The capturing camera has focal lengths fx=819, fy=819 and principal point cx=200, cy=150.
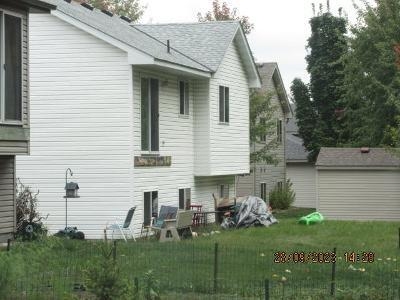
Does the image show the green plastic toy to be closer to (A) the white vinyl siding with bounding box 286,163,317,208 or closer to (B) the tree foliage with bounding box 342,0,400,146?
(B) the tree foliage with bounding box 342,0,400,146

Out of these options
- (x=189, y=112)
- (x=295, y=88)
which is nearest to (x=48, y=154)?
(x=189, y=112)

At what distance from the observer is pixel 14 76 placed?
1698 cm

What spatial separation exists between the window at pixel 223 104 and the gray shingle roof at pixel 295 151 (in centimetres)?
2163

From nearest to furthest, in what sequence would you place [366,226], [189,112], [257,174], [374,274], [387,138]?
[374,274], [366,226], [189,112], [387,138], [257,174]

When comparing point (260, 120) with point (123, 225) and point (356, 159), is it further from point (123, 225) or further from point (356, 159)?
point (123, 225)

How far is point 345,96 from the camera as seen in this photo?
4194 cm

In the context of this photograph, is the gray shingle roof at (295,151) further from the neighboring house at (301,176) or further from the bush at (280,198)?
the bush at (280,198)

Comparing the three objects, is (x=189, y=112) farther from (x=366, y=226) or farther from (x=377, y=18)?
(x=377, y=18)

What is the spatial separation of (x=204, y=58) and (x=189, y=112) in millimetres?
2004

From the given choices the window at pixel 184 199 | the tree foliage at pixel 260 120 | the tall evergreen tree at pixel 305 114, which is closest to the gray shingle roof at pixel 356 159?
the tree foliage at pixel 260 120

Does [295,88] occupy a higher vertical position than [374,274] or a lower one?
higher

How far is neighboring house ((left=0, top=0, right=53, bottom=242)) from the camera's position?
54.1ft

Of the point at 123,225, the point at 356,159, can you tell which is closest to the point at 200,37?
the point at 356,159

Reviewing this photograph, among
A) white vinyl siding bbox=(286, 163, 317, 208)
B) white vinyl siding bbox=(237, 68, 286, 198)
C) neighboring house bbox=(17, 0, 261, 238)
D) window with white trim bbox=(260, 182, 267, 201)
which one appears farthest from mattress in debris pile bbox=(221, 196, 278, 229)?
white vinyl siding bbox=(286, 163, 317, 208)
